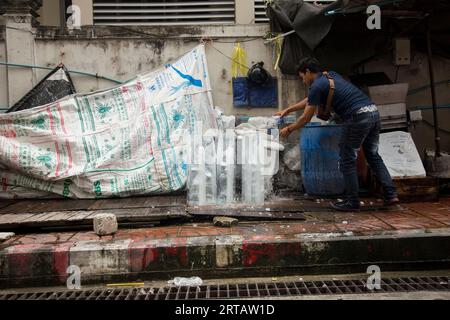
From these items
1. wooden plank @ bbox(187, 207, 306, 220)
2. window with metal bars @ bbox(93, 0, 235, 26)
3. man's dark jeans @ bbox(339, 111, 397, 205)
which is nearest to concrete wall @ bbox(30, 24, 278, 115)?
window with metal bars @ bbox(93, 0, 235, 26)

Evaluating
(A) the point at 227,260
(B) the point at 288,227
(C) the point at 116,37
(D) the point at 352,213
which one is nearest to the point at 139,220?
(A) the point at 227,260

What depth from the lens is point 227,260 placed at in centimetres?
383

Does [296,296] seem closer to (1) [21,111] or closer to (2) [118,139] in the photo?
(2) [118,139]

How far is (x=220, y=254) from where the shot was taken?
12.5ft

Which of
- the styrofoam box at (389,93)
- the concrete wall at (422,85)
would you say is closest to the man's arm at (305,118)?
the styrofoam box at (389,93)

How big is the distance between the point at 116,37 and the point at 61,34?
31.3 inches

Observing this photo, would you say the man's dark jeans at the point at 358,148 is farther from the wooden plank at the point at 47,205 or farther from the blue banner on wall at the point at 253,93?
the wooden plank at the point at 47,205

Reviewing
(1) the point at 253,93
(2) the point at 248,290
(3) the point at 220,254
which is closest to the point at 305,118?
(1) the point at 253,93

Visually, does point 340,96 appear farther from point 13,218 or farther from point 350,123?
point 13,218

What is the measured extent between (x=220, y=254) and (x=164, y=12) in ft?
17.4

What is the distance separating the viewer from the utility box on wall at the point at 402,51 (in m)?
6.24

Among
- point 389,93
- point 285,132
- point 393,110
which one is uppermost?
point 389,93

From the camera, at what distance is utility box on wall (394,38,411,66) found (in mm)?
6242

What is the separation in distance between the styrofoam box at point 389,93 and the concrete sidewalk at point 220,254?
2.36 metres
